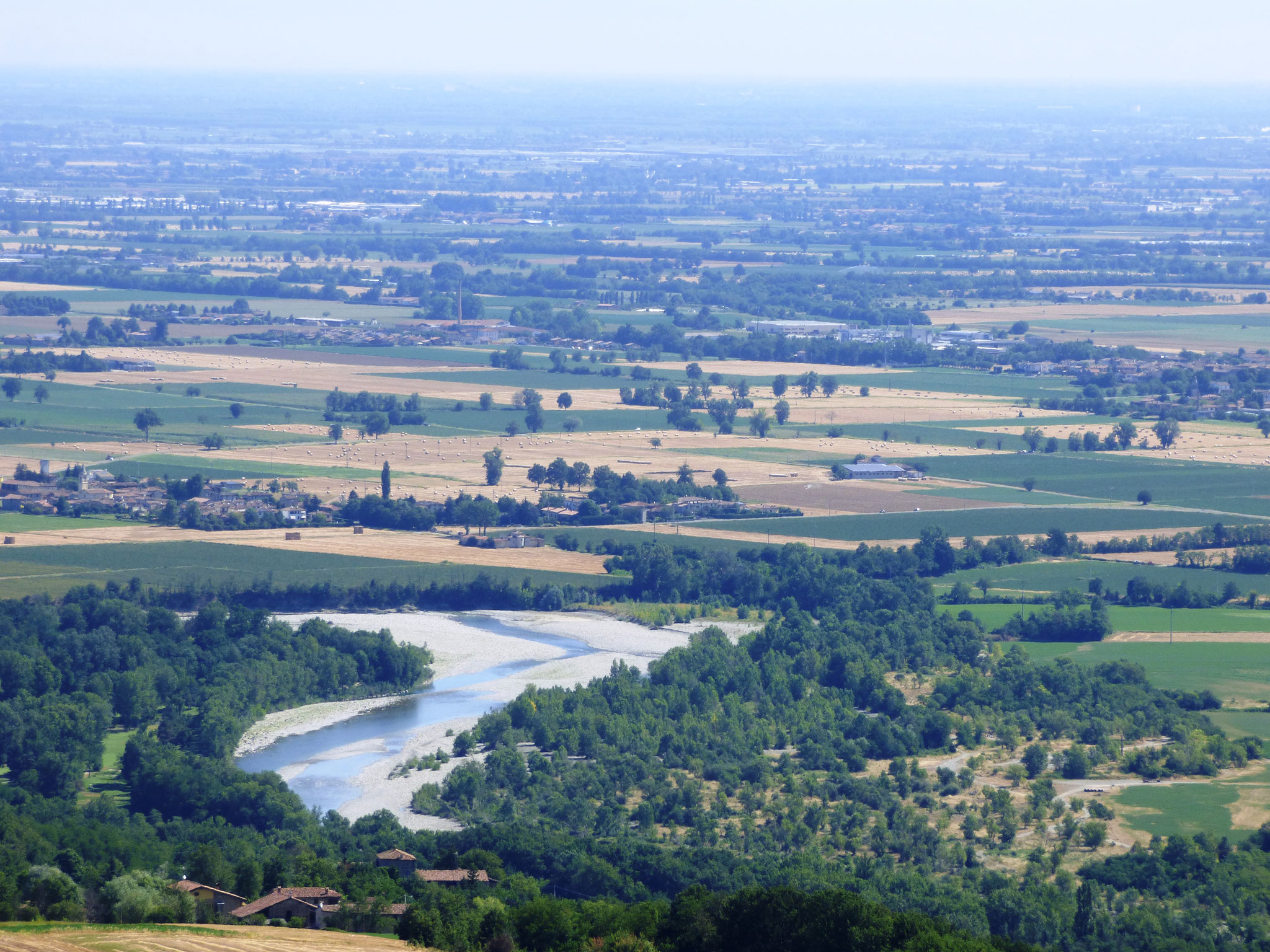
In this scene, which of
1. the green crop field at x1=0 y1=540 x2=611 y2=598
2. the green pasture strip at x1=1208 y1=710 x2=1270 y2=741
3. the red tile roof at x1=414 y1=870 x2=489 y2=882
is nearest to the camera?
the red tile roof at x1=414 y1=870 x2=489 y2=882

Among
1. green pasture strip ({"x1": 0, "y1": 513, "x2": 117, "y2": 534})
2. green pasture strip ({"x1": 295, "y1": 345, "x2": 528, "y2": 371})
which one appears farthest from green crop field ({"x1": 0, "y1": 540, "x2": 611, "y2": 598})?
green pasture strip ({"x1": 295, "y1": 345, "x2": 528, "y2": 371})

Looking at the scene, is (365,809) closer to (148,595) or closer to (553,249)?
(148,595)

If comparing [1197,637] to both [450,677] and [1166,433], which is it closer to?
[450,677]

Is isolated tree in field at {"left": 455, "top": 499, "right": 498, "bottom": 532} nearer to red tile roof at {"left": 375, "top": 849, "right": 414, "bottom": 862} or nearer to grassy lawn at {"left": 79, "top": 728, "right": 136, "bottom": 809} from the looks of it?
grassy lawn at {"left": 79, "top": 728, "right": 136, "bottom": 809}

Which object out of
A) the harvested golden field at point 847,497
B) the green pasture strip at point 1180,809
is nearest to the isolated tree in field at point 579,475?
the harvested golden field at point 847,497

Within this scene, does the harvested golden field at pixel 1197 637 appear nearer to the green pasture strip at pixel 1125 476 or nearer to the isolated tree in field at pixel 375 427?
the green pasture strip at pixel 1125 476

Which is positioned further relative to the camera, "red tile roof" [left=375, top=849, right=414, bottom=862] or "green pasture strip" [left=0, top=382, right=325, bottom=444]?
"green pasture strip" [left=0, top=382, right=325, bottom=444]
